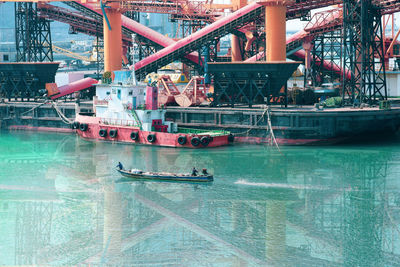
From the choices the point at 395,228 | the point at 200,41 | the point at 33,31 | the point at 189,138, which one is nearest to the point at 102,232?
the point at 395,228

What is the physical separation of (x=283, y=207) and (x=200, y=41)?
33.1 meters

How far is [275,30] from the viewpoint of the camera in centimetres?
5512

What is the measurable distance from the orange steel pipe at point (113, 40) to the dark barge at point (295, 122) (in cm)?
1183

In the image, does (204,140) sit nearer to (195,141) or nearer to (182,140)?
(195,141)

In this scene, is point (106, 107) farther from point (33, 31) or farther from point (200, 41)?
point (33, 31)

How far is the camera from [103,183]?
1496 inches

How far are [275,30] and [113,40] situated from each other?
60.0 feet

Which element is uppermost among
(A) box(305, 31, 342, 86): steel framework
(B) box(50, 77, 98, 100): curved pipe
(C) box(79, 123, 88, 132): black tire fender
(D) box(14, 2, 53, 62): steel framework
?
(D) box(14, 2, 53, 62): steel framework

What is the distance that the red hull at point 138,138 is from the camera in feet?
160

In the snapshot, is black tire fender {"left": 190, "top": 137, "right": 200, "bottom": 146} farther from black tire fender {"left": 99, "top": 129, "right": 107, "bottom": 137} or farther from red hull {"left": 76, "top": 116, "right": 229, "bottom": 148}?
black tire fender {"left": 99, "top": 129, "right": 107, "bottom": 137}

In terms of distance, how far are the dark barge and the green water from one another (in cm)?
217

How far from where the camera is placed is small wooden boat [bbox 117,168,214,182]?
37250 millimetres

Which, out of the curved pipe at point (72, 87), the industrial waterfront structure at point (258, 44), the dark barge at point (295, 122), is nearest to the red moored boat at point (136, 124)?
the dark barge at point (295, 122)

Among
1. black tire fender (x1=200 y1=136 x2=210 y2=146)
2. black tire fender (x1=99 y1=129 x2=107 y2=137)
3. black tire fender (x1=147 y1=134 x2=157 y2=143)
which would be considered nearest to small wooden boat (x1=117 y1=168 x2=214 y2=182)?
black tire fender (x1=200 y1=136 x2=210 y2=146)
